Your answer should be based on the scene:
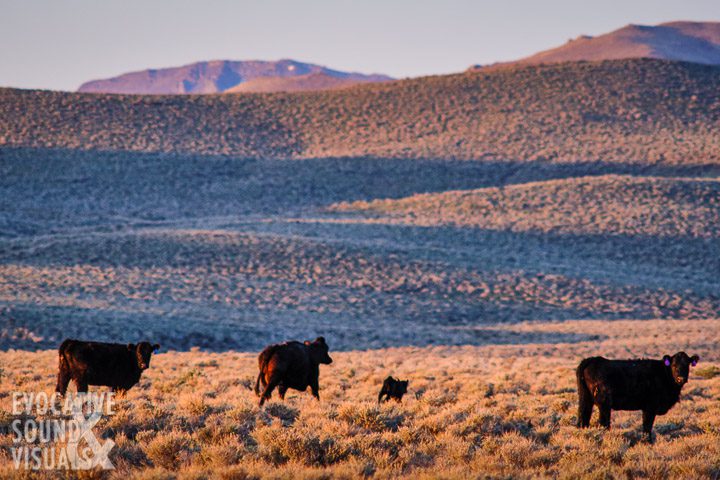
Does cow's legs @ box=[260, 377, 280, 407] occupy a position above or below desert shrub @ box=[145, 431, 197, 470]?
below

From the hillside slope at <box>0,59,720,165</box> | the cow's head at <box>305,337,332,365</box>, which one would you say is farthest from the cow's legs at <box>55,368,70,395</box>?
the hillside slope at <box>0,59,720,165</box>

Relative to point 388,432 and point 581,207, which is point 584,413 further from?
point 581,207

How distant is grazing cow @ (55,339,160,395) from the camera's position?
13305mm

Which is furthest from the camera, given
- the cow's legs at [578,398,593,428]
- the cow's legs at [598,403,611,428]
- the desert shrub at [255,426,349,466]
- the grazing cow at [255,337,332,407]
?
the grazing cow at [255,337,332,407]

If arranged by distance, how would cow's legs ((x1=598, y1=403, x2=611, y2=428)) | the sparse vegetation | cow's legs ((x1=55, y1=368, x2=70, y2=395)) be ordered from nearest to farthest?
1. the sparse vegetation
2. cow's legs ((x1=598, y1=403, x2=611, y2=428))
3. cow's legs ((x1=55, y1=368, x2=70, y2=395))

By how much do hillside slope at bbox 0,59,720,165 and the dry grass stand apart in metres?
63.5

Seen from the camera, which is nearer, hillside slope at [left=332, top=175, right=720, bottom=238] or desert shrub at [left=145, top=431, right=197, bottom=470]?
desert shrub at [left=145, top=431, right=197, bottom=470]

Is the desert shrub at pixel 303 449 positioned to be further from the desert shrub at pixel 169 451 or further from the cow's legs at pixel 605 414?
the cow's legs at pixel 605 414

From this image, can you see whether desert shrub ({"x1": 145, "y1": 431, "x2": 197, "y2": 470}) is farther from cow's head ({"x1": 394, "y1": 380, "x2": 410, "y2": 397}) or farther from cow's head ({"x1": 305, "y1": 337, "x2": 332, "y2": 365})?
cow's head ({"x1": 394, "y1": 380, "x2": 410, "y2": 397})

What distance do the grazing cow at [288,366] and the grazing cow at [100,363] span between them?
6.42 ft

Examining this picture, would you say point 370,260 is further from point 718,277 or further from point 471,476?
point 471,476

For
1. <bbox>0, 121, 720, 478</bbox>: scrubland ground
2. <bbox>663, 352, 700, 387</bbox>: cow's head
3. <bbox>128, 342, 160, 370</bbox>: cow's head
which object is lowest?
<bbox>0, 121, 720, 478</bbox>: scrubland ground

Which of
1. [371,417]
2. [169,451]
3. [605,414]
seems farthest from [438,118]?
[169,451]

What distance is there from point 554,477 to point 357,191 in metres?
63.4
